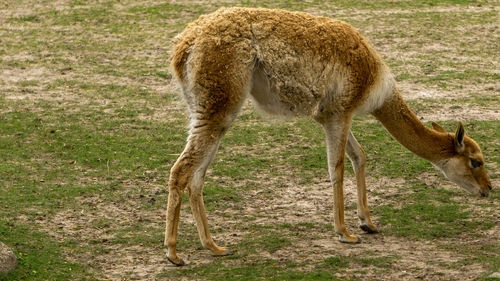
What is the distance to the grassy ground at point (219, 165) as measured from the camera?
667 centimetres

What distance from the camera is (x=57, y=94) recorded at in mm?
11133

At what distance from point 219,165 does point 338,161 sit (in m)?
2.09

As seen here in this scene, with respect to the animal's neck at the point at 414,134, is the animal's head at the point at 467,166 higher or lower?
lower

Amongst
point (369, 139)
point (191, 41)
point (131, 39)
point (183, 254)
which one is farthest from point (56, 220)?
point (131, 39)

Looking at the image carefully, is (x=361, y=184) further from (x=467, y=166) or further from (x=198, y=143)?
(x=198, y=143)

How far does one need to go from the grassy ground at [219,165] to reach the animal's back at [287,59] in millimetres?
1310

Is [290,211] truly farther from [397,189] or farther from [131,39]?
[131,39]

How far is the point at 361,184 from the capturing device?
294 inches

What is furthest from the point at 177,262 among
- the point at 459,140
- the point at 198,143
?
the point at 459,140

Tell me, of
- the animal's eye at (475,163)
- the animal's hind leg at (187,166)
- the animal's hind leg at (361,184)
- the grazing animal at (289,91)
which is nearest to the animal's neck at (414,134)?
the grazing animal at (289,91)

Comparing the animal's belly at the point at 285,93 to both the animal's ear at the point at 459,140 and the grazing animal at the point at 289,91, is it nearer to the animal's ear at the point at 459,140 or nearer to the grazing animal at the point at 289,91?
the grazing animal at the point at 289,91

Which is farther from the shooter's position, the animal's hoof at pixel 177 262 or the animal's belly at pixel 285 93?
the animal's belly at pixel 285 93

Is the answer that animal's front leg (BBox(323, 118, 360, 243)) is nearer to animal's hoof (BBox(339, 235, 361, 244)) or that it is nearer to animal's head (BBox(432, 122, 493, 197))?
animal's hoof (BBox(339, 235, 361, 244))

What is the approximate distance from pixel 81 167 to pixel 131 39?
4.91 m
